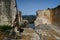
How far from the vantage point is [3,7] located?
5012 millimetres

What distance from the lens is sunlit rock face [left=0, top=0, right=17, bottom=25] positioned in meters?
4.98

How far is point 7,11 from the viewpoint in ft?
16.5

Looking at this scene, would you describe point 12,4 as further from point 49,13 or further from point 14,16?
point 49,13

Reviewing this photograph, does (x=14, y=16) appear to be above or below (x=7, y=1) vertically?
below

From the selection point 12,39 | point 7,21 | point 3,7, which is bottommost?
point 12,39

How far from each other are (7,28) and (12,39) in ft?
1.51

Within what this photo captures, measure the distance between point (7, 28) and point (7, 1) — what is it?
0.68m

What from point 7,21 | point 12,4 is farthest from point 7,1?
point 7,21

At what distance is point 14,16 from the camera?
17.0 feet

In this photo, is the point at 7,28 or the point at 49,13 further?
the point at 49,13

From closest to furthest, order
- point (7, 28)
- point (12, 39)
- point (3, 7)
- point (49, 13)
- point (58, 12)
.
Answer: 1. point (12, 39)
2. point (7, 28)
3. point (3, 7)
4. point (58, 12)
5. point (49, 13)

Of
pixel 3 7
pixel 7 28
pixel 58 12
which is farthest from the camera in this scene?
pixel 58 12

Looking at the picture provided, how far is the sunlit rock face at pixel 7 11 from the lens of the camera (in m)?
4.98

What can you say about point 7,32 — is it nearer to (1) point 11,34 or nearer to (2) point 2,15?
(1) point 11,34
